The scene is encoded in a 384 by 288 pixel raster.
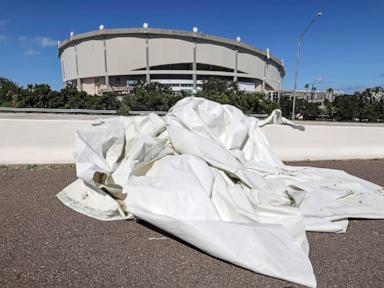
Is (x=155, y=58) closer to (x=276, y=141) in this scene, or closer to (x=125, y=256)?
(x=276, y=141)

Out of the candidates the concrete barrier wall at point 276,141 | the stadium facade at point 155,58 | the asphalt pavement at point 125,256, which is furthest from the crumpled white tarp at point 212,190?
the stadium facade at point 155,58

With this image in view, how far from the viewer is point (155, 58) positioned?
81.1 metres

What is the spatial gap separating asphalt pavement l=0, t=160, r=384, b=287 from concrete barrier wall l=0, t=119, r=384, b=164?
2.43 m

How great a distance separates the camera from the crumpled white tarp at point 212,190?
301cm

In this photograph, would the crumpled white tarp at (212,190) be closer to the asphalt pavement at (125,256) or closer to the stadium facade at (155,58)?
the asphalt pavement at (125,256)

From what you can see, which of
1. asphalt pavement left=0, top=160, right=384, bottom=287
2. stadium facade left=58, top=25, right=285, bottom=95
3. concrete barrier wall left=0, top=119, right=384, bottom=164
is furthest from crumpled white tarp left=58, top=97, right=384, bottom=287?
stadium facade left=58, top=25, right=285, bottom=95

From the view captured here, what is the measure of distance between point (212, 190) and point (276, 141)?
4.14m

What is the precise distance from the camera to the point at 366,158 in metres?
8.38

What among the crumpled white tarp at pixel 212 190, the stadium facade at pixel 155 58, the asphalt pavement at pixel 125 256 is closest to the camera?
the asphalt pavement at pixel 125 256

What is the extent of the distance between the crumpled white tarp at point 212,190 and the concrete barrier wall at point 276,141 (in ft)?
4.82

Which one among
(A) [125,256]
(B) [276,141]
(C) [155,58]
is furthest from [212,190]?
(C) [155,58]

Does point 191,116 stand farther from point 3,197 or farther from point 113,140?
point 3,197

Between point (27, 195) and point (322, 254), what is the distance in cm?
397

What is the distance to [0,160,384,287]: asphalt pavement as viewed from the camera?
262 cm
